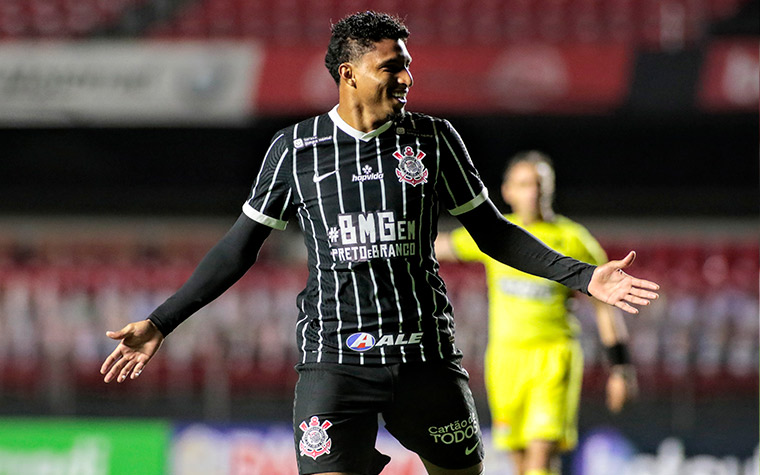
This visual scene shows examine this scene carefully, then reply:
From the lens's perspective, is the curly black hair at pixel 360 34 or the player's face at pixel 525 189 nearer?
the curly black hair at pixel 360 34

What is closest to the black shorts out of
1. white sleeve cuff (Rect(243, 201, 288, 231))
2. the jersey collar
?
white sleeve cuff (Rect(243, 201, 288, 231))

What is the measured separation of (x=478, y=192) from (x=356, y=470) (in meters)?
0.83

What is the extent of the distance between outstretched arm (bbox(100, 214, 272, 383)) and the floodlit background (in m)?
3.30

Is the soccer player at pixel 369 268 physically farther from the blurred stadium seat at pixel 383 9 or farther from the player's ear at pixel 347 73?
the blurred stadium seat at pixel 383 9

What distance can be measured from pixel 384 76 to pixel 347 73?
0.11m

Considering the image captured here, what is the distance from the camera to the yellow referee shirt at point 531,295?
5191mm

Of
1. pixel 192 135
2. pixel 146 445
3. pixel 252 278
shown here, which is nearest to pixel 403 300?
pixel 146 445

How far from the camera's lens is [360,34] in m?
2.97

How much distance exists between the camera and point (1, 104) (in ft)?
41.7

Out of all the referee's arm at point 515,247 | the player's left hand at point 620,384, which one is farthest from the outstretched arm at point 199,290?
the player's left hand at point 620,384

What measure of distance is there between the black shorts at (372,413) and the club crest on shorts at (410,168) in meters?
0.50

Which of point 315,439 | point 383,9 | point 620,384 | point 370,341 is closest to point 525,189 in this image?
point 620,384

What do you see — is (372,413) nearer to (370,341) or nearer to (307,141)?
(370,341)

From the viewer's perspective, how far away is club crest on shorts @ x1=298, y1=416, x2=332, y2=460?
9.84 ft
